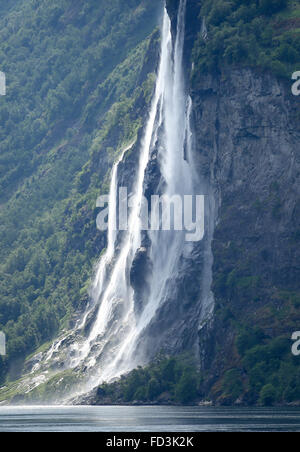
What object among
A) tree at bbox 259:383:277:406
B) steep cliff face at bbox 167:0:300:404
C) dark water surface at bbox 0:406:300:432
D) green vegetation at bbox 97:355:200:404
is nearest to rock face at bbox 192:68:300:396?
steep cliff face at bbox 167:0:300:404

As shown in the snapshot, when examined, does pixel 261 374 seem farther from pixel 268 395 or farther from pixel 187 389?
pixel 187 389

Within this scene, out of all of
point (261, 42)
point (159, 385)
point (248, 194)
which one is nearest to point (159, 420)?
point (159, 385)

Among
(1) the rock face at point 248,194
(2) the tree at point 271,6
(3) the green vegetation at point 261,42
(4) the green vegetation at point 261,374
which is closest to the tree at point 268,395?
(4) the green vegetation at point 261,374

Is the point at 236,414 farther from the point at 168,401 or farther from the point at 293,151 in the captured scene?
the point at 293,151

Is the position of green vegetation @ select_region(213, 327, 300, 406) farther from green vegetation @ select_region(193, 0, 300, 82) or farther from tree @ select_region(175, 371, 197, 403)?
green vegetation @ select_region(193, 0, 300, 82)

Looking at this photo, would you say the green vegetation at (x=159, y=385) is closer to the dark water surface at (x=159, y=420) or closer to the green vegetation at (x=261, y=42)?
the dark water surface at (x=159, y=420)

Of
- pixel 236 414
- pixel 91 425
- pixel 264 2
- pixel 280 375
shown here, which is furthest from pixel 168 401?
pixel 264 2

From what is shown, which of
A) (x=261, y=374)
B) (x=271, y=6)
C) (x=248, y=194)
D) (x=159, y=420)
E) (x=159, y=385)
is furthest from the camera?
(x=271, y=6)
